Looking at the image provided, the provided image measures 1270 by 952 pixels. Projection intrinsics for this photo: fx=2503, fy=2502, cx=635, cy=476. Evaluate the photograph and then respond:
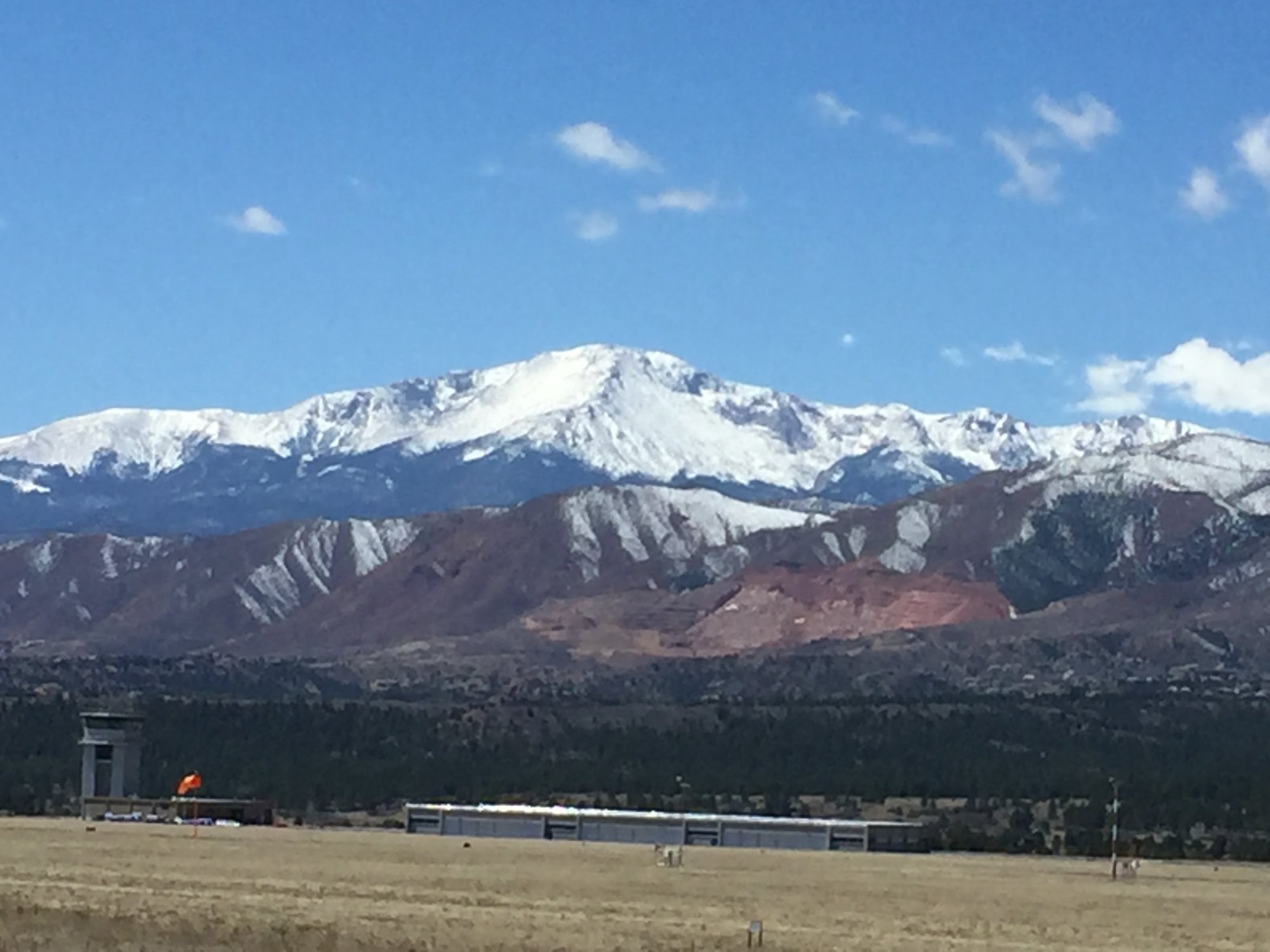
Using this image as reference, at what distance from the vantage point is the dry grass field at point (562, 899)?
54.1 m

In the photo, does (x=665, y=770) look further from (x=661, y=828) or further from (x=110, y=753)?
(x=661, y=828)

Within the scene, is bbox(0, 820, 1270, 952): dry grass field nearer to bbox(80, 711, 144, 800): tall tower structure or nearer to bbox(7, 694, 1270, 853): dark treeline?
bbox(80, 711, 144, 800): tall tower structure

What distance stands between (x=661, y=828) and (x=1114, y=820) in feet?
70.9

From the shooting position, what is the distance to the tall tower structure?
140500 millimetres

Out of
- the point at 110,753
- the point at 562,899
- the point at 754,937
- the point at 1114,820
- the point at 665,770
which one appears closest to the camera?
the point at 754,937

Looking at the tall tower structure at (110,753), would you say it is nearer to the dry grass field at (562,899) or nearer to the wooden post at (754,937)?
the dry grass field at (562,899)

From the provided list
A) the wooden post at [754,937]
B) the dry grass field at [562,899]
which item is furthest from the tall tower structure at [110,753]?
the wooden post at [754,937]

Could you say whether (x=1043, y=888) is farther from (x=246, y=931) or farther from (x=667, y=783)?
(x=667, y=783)

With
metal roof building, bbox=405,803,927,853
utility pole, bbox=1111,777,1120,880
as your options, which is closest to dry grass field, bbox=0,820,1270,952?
utility pole, bbox=1111,777,1120,880

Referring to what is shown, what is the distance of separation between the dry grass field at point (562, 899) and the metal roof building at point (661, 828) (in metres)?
9.28

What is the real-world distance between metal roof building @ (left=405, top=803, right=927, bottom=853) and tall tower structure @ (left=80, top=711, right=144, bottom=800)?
66.9 ft

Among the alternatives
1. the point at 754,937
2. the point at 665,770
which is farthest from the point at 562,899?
the point at 665,770

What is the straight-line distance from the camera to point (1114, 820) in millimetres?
118625

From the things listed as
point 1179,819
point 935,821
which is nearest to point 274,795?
point 935,821
